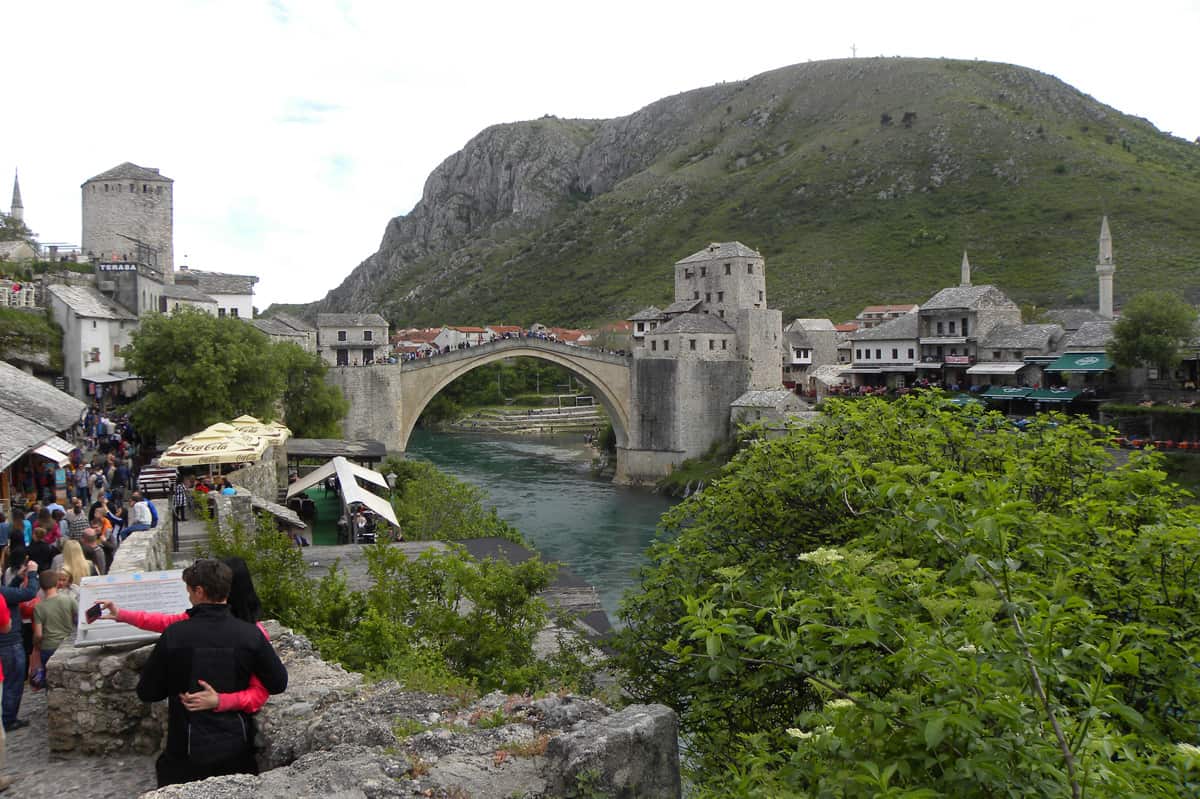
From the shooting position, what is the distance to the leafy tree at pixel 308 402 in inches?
1454

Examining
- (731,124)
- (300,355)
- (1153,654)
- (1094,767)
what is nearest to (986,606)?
(1094,767)

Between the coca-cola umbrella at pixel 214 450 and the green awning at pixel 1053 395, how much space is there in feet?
111

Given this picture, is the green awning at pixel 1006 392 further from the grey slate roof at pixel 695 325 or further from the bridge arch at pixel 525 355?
the bridge arch at pixel 525 355

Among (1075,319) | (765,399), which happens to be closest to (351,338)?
(765,399)

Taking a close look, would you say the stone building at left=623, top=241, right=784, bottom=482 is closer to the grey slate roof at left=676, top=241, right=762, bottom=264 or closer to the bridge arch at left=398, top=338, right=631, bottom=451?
the grey slate roof at left=676, top=241, right=762, bottom=264

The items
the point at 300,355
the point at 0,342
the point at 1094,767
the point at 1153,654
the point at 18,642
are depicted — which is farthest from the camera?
the point at 300,355

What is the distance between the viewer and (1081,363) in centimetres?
3994

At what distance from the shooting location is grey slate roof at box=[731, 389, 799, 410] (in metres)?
43.3

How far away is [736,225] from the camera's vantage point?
99938 millimetres

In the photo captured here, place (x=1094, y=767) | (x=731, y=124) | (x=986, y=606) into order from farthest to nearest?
(x=731, y=124)
(x=986, y=606)
(x=1094, y=767)

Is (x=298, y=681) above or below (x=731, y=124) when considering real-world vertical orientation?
below

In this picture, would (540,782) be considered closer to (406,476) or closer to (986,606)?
(986,606)

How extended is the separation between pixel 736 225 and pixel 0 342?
81958 mm

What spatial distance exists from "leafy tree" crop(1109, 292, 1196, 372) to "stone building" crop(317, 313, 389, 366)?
34505mm
